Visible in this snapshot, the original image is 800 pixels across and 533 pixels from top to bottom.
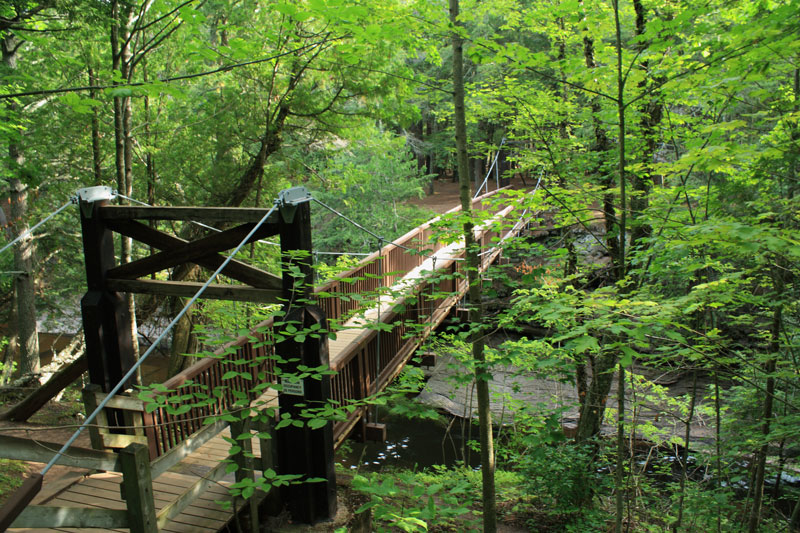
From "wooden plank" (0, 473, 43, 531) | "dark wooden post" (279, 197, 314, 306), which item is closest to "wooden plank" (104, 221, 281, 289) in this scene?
"dark wooden post" (279, 197, 314, 306)

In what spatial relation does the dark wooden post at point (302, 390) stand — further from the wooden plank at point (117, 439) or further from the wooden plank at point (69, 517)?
the wooden plank at point (69, 517)

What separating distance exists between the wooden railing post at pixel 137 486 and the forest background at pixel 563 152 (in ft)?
5.86

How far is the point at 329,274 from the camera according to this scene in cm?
749

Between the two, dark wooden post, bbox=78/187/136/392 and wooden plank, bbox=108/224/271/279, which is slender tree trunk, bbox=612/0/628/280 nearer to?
wooden plank, bbox=108/224/271/279

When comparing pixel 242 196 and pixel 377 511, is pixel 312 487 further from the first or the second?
pixel 242 196

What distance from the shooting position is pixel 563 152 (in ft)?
21.8

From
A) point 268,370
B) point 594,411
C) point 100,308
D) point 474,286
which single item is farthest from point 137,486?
point 594,411

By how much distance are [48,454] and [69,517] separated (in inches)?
11.3

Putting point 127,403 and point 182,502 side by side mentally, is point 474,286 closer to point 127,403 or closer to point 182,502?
point 182,502

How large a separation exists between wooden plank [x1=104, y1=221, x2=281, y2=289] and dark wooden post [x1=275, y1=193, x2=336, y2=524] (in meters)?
0.18

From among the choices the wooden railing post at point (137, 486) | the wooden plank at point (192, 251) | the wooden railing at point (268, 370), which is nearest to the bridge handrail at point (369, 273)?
the wooden railing at point (268, 370)

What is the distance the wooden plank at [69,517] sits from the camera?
199cm

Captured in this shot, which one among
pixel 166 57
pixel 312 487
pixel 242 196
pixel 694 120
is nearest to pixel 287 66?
pixel 242 196

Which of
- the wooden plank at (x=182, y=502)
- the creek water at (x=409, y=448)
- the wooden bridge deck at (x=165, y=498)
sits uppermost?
the wooden plank at (x=182, y=502)
